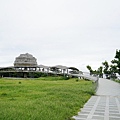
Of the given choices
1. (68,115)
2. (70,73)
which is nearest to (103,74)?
(70,73)

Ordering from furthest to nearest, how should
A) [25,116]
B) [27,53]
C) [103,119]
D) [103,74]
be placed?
1. [27,53]
2. [103,74]
3. [103,119]
4. [25,116]

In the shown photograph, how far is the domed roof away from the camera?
2864 inches

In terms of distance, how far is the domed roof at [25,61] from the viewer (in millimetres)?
72750

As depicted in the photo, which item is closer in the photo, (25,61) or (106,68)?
(106,68)

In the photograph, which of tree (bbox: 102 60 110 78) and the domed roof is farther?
the domed roof

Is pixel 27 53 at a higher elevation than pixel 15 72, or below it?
higher

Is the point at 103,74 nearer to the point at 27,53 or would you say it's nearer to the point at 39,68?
the point at 39,68

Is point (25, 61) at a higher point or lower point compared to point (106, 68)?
higher

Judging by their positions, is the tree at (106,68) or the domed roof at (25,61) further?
the domed roof at (25,61)

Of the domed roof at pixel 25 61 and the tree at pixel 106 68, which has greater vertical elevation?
the domed roof at pixel 25 61

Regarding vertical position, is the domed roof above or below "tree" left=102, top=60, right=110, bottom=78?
above

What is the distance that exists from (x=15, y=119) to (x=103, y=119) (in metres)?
2.42

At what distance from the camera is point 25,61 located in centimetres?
7344

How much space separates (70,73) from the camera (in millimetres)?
50906
